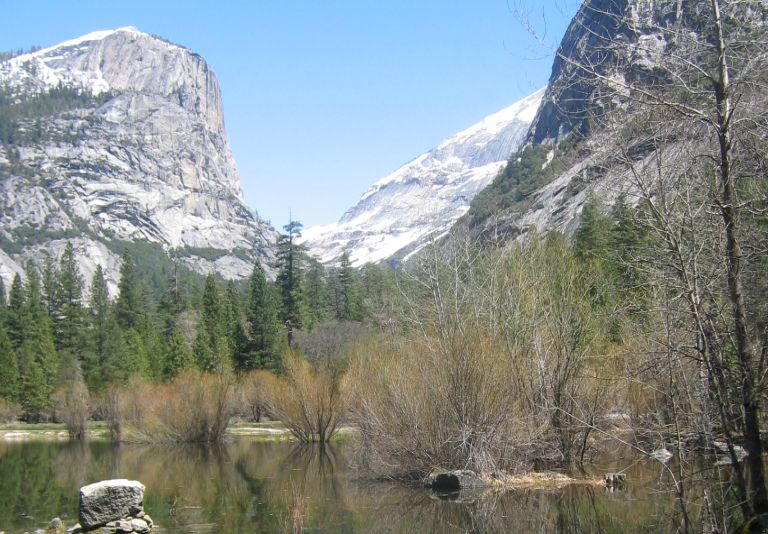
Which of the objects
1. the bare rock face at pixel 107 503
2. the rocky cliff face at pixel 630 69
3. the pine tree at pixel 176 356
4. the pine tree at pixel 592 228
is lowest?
the bare rock face at pixel 107 503

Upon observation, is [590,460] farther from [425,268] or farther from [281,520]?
[281,520]

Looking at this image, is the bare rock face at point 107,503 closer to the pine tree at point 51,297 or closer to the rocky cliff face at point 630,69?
the rocky cliff face at point 630,69

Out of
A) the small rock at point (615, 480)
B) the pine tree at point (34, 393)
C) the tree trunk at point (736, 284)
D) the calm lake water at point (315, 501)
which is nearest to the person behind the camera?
the tree trunk at point (736, 284)

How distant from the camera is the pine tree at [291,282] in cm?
7556

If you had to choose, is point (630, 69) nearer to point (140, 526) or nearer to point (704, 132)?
point (704, 132)

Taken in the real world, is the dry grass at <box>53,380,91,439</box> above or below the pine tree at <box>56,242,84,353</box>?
below

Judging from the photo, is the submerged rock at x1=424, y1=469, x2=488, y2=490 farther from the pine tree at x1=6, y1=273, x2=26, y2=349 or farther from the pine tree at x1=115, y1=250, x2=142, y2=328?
the pine tree at x1=115, y1=250, x2=142, y2=328

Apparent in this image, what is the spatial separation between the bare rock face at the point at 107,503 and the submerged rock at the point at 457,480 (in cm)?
781

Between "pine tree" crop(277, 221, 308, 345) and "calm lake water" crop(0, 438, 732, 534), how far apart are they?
44.0 metres

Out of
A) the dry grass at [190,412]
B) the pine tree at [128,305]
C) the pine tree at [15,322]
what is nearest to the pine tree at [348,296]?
the pine tree at [128,305]

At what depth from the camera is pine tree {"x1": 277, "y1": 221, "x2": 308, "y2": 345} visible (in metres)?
75.6

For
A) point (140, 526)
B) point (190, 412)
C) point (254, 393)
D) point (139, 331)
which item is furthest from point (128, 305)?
point (140, 526)

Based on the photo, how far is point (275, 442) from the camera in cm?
4197

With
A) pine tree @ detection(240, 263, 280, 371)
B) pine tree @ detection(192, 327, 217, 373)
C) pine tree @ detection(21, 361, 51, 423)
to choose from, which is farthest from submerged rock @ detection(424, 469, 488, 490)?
pine tree @ detection(21, 361, 51, 423)
